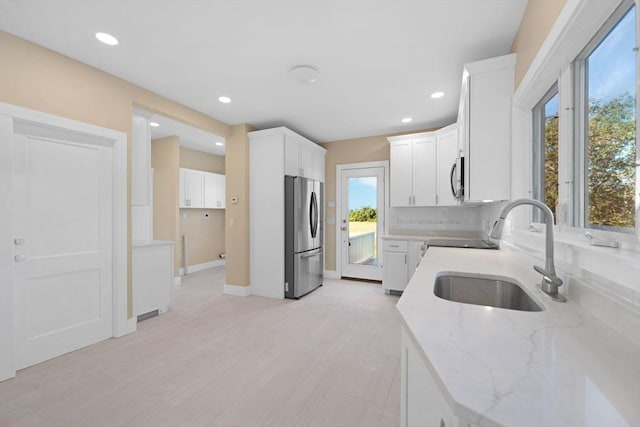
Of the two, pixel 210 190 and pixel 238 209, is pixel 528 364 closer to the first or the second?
pixel 238 209

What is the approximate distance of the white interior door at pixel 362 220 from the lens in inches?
189

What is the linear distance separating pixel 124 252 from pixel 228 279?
5.40 ft

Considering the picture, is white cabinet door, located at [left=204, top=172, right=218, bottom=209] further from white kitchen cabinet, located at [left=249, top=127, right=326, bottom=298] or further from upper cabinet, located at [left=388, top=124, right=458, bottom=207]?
upper cabinet, located at [left=388, top=124, right=458, bottom=207]

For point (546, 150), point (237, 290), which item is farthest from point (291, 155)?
point (546, 150)

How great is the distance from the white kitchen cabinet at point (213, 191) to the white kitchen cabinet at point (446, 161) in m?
4.45

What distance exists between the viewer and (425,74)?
2.68 meters

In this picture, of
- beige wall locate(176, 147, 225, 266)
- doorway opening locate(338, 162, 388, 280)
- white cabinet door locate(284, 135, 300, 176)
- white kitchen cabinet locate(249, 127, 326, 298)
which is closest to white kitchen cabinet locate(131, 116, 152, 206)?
white kitchen cabinet locate(249, 127, 326, 298)

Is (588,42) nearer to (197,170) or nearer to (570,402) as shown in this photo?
(570,402)

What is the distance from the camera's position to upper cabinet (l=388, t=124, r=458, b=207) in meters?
3.83

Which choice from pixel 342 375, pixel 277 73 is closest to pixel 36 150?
pixel 277 73

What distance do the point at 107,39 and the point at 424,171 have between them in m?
3.90

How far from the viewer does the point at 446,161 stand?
12.6 feet

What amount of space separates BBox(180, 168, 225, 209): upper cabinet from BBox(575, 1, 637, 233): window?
5466 mm

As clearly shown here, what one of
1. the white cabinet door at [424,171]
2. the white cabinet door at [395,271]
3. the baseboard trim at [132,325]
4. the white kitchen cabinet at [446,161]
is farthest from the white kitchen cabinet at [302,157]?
the baseboard trim at [132,325]
